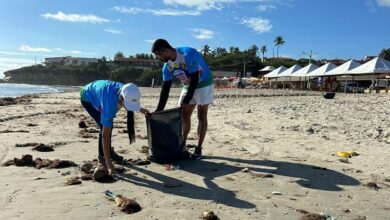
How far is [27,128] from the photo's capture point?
8.83 metres

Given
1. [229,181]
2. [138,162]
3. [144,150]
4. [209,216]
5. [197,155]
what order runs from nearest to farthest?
[209,216]
[229,181]
[138,162]
[197,155]
[144,150]

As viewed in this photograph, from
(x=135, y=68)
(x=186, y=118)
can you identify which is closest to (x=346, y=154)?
(x=186, y=118)

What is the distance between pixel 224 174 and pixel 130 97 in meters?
1.36

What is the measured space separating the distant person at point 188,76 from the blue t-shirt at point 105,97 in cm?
81

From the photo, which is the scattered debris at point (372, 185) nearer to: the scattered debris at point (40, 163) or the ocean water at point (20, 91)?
the scattered debris at point (40, 163)

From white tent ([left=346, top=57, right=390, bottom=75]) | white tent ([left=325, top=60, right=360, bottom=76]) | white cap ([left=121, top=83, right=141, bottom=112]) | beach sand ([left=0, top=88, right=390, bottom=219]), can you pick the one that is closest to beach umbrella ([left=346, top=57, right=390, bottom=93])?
white tent ([left=346, top=57, right=390, bottom=75])

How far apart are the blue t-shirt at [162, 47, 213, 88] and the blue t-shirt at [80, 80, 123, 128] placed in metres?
0.92

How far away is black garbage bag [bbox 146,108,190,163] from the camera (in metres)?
5.35

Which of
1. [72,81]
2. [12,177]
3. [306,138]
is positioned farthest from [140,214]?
[72,81]

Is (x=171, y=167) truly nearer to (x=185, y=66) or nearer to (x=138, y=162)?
(x=138, y=162)

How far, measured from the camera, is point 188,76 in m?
5.47

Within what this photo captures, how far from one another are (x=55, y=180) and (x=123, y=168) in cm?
81

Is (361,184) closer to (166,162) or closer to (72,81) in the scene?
(166,162)

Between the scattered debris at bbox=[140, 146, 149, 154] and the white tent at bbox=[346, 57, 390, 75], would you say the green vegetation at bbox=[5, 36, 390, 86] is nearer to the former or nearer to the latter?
the white tent at bbox=[346, 57, 390, 75]
